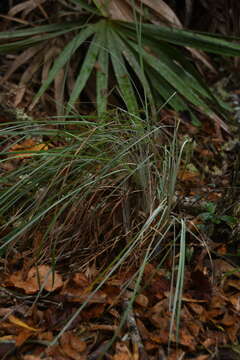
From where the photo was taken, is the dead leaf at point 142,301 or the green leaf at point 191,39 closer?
the dead leaf at point 142,301

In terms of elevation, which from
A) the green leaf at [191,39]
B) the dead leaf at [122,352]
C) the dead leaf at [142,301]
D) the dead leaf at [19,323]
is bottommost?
the dead leaf at [122,352]

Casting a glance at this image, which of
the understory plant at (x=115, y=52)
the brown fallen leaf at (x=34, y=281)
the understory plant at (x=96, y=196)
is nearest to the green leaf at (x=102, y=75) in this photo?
the understory plant at (x=115, y=52)

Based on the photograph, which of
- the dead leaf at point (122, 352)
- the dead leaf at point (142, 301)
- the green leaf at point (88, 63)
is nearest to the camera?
the dead leaf at point (122, 352)

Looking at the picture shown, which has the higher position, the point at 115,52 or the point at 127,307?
the point at 115,52

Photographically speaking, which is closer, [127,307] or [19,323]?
[127,307]

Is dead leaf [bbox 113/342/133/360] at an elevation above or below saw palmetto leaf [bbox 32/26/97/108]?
below

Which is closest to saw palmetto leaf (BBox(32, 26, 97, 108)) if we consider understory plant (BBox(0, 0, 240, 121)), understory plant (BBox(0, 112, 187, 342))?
understory plant (BBox(0, 0, 240, 121))

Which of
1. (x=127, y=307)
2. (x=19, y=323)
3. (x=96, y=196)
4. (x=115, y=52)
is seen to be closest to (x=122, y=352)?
(x=127, y=307)

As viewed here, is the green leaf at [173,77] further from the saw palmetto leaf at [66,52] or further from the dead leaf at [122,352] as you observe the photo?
the dead leaf at [122,352]

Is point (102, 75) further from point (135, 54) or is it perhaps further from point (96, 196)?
point (96, 196)

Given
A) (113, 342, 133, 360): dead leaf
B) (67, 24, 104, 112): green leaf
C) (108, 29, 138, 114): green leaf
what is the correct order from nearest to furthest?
1. (113, 342, 133, 360): dead leaf
2. (108, 29, 138, 114): green leaf
3. (67, 24, 104, 112): green leaf

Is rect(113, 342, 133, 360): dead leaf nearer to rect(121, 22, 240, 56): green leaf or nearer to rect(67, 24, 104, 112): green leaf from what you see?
rect(67, 24, 104, 112): green leaf

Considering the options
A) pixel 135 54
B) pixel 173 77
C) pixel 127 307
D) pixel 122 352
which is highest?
pixel 135 54

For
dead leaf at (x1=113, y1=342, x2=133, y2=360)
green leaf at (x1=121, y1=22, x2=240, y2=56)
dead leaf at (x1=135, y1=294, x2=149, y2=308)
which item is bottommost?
dead leaf at (x1=113, y1=342, x2=133, y2=360)
